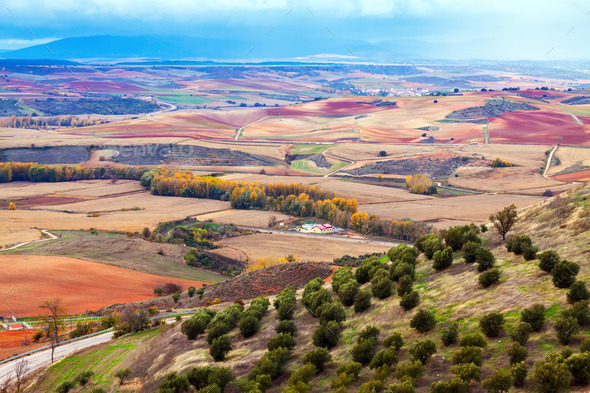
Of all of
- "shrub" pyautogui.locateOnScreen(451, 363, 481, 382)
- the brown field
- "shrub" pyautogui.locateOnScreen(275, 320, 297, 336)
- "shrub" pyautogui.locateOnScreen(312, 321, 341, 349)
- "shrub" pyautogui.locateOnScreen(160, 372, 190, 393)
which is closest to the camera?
"shrub" pyautogui.locateOnScreen(451, 363, 481, 382)

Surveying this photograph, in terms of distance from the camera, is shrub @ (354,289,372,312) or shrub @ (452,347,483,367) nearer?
shrub @ (452,347,483,367)

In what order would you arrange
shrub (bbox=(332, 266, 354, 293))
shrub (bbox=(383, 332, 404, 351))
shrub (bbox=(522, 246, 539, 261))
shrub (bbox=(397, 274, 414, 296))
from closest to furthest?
shrub (bbox=(383, 332, 404, 351)) < shrub (bbox=(522, 246, 539, 261)) < shrub (bbox=(397, 274, 414, 296)) < shrub (bbox=(332, 266, 354, 293))

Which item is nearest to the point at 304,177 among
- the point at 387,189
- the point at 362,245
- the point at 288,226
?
the point at 387,189

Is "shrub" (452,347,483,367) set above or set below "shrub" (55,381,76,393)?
above

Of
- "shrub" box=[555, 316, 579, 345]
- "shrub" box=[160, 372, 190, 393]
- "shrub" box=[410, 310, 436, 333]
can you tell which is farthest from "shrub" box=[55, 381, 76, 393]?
"shrub" box=[555, 316, 579, 345]

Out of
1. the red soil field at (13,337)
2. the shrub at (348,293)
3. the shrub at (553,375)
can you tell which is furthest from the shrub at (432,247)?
the red soil field at (13,337)

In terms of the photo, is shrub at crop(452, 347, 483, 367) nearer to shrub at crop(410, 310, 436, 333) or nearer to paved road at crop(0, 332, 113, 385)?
shrub at crop(410, 310, 436, 333)
